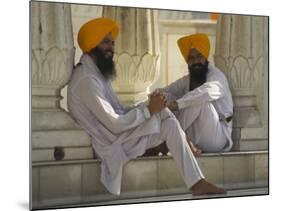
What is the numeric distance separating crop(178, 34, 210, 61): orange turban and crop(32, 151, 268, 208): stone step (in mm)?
902

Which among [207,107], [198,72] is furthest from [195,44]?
[207,107]

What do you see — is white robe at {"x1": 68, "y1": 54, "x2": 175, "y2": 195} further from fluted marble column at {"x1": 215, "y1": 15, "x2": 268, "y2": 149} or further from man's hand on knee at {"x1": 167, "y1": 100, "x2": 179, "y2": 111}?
fluted marble column at {"x1": 215, "y1": 15, "x2": 268, "y2": 149}

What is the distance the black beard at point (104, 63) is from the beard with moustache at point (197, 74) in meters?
0.72

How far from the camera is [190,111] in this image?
5.60 metres

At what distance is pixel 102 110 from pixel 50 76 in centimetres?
50

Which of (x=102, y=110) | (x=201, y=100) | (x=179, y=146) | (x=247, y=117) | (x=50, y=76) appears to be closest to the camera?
(x=50, y=76)

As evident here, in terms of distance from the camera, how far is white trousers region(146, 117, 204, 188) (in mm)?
5449

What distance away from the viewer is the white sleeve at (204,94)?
5.57m

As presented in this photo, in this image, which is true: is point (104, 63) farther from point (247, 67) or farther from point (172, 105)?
point (247, 67)

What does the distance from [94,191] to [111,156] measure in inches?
12.3

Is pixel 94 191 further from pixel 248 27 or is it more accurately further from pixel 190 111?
pixel 248 27

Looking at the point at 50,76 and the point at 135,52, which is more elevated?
the point at 135,52

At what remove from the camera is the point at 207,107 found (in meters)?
5.67

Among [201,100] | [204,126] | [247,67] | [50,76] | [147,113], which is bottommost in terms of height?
[204,126]
